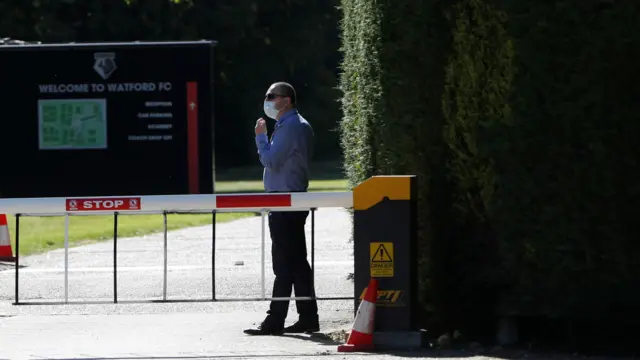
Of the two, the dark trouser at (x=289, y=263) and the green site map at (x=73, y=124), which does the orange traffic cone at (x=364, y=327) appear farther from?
the green site map at (x=73, y=124)

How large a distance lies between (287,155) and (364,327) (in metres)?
1.60

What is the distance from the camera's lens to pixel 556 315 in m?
8.23

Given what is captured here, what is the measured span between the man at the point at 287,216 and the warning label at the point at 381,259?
1.08m

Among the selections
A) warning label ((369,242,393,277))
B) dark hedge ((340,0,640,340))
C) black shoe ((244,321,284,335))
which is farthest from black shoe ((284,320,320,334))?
warning label ((369,242,393,277))

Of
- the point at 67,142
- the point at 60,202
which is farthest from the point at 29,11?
the point at 60,202

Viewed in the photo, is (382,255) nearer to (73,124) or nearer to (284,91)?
(284,91)

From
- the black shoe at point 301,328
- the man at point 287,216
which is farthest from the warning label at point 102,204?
the black shoe at point 301,328

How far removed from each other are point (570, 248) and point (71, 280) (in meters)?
6.14

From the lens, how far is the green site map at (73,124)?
63.1ft

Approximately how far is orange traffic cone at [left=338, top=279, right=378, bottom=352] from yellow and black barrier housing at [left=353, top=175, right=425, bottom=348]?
0.10m

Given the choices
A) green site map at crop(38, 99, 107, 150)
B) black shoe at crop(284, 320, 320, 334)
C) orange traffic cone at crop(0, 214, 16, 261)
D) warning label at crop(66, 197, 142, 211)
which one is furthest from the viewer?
green site map at crop(38, 99, 107, 150)

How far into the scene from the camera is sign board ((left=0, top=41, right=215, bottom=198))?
62.3 feet

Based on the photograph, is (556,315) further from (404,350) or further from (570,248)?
(404,350)

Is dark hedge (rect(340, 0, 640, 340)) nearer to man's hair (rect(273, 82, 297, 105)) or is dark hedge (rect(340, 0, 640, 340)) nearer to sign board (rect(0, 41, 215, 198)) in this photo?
man's hair (rect(273, 82, 297, 105))
